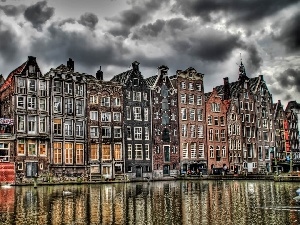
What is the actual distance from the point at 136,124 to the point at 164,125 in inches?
282

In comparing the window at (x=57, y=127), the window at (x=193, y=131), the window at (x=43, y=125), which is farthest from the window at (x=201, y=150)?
the window at (x=43, y=125)

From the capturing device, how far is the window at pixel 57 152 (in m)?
75.2

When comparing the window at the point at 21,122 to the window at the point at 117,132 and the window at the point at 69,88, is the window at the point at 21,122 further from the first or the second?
the window at the point at 117,132

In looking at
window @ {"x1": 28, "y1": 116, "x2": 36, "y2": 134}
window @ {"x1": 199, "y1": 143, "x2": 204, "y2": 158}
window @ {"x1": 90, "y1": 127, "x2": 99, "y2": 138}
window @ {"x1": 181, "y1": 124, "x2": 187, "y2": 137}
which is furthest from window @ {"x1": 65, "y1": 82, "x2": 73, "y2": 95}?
window @ {"x1": 199, "y1": 143, "x2": 204, "y2": 158}

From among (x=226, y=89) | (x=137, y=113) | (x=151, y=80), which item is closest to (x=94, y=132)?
(x=137, y=113)

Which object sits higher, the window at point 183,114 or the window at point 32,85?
the window at point 32,85

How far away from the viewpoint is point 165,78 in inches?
3688

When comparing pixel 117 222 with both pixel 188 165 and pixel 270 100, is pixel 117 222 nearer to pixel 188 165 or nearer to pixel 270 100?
pixel 188 165

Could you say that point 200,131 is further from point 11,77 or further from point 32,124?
point 11,77

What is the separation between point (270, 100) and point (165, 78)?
120 feet

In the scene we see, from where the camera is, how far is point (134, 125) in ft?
286

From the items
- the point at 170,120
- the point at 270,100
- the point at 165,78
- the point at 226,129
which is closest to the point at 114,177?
the point at 170,120

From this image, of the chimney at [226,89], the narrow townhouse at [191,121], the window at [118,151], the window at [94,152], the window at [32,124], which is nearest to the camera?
the window at [32,124]

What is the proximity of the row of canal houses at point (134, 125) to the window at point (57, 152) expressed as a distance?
18cm
